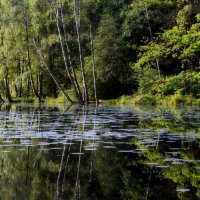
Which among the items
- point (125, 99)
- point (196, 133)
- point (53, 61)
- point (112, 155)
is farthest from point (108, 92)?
point (112, 155)

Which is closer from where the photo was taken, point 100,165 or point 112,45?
point 100,165

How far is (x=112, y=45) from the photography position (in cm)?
4416

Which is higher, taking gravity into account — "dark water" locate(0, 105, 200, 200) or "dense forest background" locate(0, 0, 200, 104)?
"dense forest background" locate(0, 0, 200, 104)

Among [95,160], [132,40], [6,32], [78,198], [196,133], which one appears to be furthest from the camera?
[6,32]

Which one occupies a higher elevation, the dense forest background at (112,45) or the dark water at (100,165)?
the dense forest background at (112,45)

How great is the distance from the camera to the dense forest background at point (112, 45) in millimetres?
37438

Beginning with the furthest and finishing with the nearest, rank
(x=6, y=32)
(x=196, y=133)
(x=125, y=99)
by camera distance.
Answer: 1. (x=6, y=32)
2. (x=125, y=99)
3. (x=196, y=133)

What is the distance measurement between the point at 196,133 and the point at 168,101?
21.9 metres

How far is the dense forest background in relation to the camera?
123 ft

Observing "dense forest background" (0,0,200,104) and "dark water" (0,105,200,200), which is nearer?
"dark water" (0,105,200,200)

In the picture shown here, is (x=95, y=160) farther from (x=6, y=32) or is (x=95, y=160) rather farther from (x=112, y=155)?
(x=6, y=32)

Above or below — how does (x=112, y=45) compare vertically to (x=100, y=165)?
above

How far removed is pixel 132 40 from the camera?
4506cm

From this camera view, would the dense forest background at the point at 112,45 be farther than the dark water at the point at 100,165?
Yes
